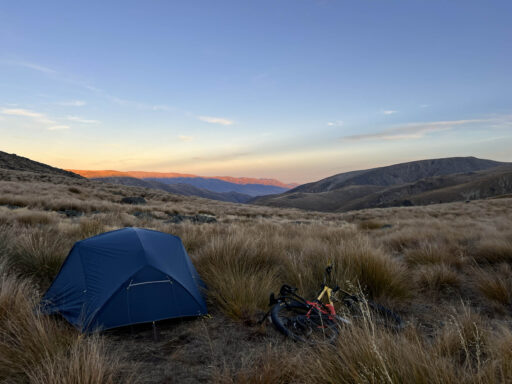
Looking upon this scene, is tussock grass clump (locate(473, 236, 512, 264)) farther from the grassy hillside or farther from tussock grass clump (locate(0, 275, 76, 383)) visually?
tussock grass clump (locate(0, 275, 76, 383))

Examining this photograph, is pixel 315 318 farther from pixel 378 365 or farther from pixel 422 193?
pixel 422 193

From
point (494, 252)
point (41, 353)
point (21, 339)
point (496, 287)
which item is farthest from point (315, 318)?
point (494, 252)

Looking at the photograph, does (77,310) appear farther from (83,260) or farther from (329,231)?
(329,231)

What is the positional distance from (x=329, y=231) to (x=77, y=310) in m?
8.30

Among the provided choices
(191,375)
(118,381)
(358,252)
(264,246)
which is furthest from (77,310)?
(358,252)

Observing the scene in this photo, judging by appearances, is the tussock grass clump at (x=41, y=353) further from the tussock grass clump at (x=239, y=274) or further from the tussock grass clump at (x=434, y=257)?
the tussock grass clump at (x=434, y=257)

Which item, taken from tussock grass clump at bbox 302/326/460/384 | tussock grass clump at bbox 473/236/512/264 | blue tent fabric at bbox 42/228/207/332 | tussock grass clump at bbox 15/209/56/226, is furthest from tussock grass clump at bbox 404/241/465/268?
tussock grass clump at bbox 15/209/56/226

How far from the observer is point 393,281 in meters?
5.23

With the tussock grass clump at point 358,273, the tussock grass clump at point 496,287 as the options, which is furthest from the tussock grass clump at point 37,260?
the tussock grass clump at point 496,287

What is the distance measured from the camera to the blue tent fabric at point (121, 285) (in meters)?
3.77

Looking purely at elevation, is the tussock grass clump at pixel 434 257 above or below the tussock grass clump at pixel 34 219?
below

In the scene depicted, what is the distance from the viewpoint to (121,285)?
3.84 meters

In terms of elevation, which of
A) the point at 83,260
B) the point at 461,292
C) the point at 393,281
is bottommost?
the point at 461,292

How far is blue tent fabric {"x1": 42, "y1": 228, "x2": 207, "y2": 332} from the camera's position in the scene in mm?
3768
